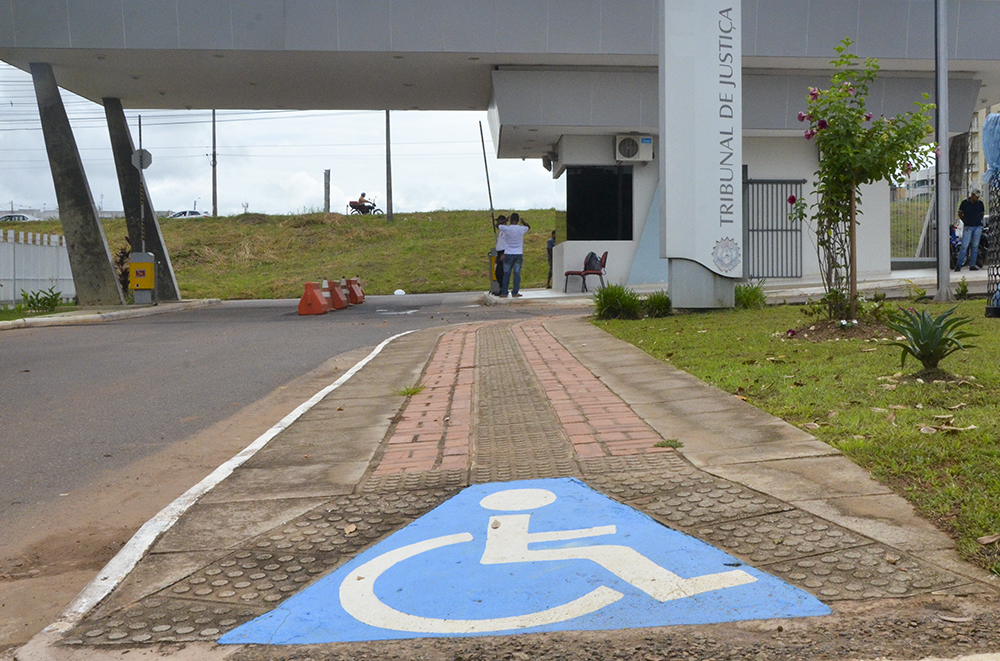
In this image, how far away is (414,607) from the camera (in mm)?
3248

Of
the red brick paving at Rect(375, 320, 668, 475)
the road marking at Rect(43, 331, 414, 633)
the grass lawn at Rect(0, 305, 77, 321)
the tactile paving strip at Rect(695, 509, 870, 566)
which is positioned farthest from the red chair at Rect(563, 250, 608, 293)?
the tactile paving strip at Rect(695, 509, 870, 566)

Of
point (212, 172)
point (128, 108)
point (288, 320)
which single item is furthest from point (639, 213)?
point (212, 172)

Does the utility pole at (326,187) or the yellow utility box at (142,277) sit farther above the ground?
the utility pole at (326,187)

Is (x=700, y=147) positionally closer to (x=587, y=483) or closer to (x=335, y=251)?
(x=587, y=483)

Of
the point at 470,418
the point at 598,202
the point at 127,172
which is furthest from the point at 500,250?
the point at 470,418

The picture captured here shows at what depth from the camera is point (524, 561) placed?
360cm

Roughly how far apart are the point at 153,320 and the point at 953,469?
676 inches

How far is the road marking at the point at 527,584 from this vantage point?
306 centimetres

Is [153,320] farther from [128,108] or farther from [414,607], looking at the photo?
[414,607]

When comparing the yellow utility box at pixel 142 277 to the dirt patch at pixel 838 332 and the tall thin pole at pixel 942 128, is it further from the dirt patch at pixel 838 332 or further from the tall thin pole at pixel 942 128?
the tall thin pole at pixel 942 128

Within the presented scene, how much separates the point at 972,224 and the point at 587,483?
19.2m

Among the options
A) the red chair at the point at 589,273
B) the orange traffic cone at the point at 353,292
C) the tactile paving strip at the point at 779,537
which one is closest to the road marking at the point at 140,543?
the tactile paving strip at the point at 779,537

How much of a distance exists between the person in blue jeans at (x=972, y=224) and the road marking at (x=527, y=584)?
19.4 meters

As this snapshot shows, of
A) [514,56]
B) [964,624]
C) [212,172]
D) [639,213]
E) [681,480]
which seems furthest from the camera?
[212,172]
